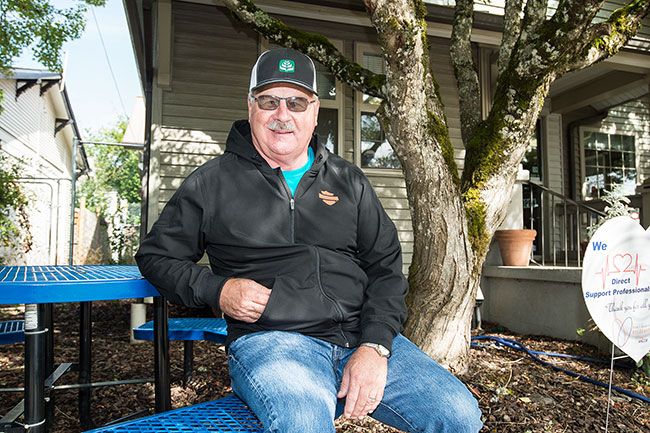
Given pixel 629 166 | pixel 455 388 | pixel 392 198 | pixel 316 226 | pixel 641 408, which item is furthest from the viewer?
pixel 629 166

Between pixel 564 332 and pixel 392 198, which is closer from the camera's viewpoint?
pixel 564 332

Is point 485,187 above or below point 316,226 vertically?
above

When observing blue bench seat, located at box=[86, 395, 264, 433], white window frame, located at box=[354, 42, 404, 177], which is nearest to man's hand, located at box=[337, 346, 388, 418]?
blue bench seat, located at box=[86, 395, 264, 433]

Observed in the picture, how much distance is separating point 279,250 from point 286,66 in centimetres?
67

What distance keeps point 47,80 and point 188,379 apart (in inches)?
710

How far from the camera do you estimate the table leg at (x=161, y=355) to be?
200 cm

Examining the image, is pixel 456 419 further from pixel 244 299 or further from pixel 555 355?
pixel 555 355

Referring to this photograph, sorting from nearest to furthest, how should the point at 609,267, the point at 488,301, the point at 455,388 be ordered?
the point at 455,388 < the point at 609,267 < the point at 488,301

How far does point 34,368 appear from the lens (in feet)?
5.16

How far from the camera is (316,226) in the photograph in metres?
1.93

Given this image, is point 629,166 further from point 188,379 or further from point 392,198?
point 188,379

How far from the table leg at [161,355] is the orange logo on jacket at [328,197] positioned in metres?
0.69

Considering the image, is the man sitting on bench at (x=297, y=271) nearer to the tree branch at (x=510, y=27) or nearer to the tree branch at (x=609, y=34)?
the tree branch at (x=609, y=34)

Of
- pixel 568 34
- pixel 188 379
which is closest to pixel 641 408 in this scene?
pixel 568 34
